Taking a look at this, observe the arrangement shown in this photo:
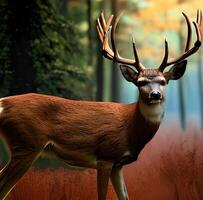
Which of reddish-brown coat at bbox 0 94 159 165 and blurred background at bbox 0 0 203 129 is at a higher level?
blurred background at bbox 0 0 203 129

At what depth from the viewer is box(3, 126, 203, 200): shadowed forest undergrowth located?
6.72ft

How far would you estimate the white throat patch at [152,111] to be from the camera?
1523 millimetres

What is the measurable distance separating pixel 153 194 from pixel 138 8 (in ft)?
2.90

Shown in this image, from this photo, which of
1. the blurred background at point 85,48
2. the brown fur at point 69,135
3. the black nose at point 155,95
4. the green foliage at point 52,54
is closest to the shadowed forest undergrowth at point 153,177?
the blurred background at point 85,48

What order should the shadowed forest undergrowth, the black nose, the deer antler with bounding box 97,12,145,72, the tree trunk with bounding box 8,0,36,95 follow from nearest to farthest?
the black nose
the deer antler with bounding box 97,12,145,72
the shadowed forest undergrowth
the tree trunk with bounding box 8,0,36,95

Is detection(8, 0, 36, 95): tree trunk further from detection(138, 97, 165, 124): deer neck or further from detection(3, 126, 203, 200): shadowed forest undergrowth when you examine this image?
detection(138, 97, 165, 124): deer neck

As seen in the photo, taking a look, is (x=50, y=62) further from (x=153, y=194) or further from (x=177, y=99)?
(x=153, y=194)

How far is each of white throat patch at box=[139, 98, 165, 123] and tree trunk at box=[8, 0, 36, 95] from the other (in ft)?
2.70

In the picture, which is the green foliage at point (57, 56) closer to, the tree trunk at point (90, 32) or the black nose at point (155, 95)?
the tree trunk at point (90, 32)

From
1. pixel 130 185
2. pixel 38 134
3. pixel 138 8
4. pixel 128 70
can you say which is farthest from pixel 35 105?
pixel 138 8

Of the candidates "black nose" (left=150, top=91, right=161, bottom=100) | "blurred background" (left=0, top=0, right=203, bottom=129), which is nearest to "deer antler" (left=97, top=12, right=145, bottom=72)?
"black nose" (left=150, top=91, right=161, bottom=100)

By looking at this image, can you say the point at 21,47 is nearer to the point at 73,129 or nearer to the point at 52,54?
the point at 52,54

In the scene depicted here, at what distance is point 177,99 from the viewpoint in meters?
2.12

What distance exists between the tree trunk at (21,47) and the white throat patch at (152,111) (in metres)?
0.82
